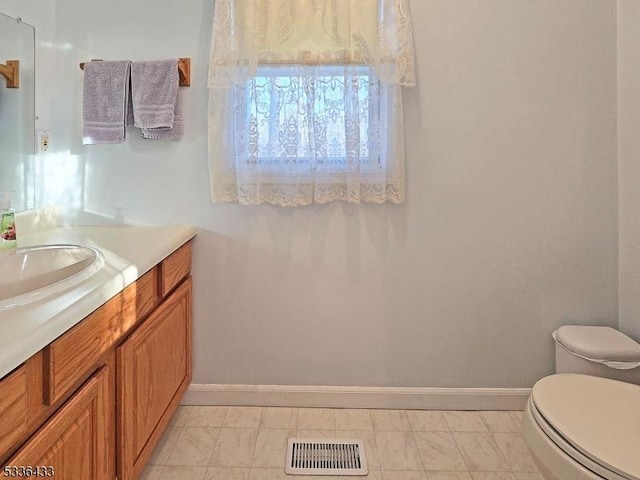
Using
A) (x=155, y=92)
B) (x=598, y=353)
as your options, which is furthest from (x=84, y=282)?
(x=598, y=353)

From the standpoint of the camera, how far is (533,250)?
201cm

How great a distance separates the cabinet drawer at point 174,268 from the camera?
1.64 metres

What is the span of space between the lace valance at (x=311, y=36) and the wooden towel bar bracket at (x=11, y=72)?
732mm

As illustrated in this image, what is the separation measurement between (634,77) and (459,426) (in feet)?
5.31

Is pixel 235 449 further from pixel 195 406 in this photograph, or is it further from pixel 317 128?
pixel 317 128

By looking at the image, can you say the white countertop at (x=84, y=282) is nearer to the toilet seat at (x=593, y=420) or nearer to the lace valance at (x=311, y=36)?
the lace valance at (x=311, y=36)

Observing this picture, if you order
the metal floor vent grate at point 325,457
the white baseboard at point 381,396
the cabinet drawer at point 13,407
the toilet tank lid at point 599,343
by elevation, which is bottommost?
the metal floor vent grate at point 325,457

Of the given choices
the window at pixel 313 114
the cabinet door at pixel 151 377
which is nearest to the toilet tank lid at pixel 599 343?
the window at pixel 313 114

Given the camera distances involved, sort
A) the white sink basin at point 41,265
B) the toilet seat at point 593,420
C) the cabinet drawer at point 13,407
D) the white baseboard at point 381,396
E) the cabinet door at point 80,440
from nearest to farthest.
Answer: the cabinet drawer at point 13,407, the cabinet door at point 80,440, the toilet seat at point 593,420, the white sink basin at point 41,265, the white baseboard at point 381,396

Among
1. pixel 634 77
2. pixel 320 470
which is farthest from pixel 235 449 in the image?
pixel 634 77

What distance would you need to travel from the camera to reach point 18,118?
5.86ft

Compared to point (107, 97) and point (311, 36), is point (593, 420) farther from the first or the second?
point (107, 97)

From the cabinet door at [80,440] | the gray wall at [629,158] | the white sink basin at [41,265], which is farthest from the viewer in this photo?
→ the gray wall at [629,158]

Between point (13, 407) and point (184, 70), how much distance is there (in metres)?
1.52
